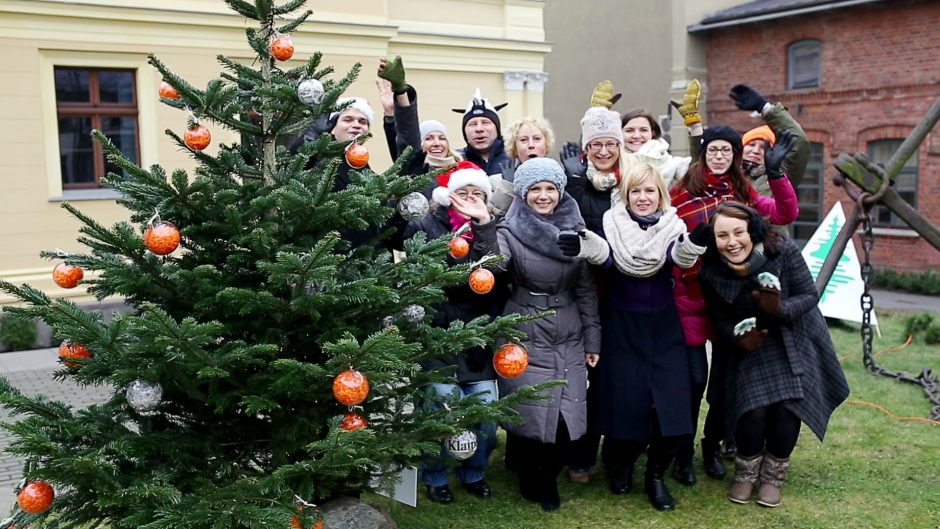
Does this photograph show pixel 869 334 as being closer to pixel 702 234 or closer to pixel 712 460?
pixel 712 460

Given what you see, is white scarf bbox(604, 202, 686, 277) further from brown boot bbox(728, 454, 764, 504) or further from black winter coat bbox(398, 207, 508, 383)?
brown boot bbox(728, 454, 764, 504)

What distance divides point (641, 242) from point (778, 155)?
3.93 ft

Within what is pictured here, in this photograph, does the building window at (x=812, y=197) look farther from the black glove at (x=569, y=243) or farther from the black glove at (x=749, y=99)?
the black glove at (x=569, y=243)

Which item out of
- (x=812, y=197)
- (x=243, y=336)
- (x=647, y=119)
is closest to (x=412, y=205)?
(x=243, y=336)

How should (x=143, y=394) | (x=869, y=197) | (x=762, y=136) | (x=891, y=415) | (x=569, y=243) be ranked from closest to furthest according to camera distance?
(x=143, y=394), (x=569, y=243), (x=762, y=136), (x=891, y=415), (x=869, y=197)

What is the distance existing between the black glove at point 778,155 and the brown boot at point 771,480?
161 centimetres

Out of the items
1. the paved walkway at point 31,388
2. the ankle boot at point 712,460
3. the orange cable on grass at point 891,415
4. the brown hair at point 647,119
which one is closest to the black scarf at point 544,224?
the brown hair at point 647,119

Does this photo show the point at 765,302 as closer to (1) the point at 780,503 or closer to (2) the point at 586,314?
(2) the point at 586,314

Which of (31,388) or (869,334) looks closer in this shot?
(869,334)

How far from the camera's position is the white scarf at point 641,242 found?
435 cm

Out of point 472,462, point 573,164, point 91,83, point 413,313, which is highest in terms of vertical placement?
point 91,83

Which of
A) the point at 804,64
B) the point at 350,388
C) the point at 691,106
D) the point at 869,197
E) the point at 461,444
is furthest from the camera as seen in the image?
the point at 804,64

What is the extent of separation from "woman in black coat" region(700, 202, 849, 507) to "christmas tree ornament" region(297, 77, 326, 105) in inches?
89.2

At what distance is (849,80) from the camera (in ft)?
59.1
